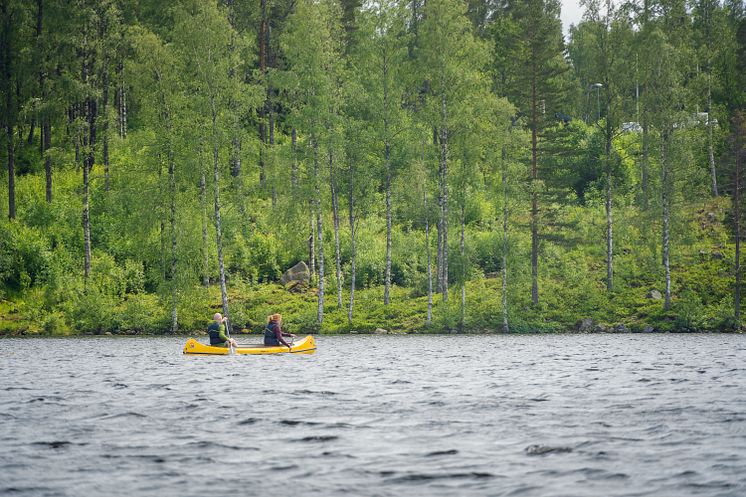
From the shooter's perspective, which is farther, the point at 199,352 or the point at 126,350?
the point at 126,350

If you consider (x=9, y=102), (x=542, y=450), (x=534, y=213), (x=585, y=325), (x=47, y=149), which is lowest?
(x=542, y=450)

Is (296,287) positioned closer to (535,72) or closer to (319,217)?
(319,217)

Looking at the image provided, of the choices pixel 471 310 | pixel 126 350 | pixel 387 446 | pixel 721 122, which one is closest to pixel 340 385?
pixel 387 446

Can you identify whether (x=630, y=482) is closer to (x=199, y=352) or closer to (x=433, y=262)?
(x=199, y=352)

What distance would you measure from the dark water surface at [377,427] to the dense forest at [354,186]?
17.2m

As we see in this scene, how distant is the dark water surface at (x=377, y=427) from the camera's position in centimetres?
1199

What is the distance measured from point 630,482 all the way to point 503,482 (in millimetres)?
1683

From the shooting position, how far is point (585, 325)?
49.1 m

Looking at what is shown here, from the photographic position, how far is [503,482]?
39.1 feet

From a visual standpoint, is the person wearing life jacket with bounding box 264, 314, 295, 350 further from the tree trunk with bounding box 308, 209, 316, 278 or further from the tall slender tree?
the tall slender tree

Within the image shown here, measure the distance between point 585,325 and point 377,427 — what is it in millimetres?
34645

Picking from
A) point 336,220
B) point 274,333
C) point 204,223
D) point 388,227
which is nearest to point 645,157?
point 388,227

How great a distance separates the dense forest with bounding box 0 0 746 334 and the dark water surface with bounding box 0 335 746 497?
678 inches

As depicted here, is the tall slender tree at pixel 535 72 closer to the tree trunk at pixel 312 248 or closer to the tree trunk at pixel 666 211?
the tree trunk at pixel 666 211
